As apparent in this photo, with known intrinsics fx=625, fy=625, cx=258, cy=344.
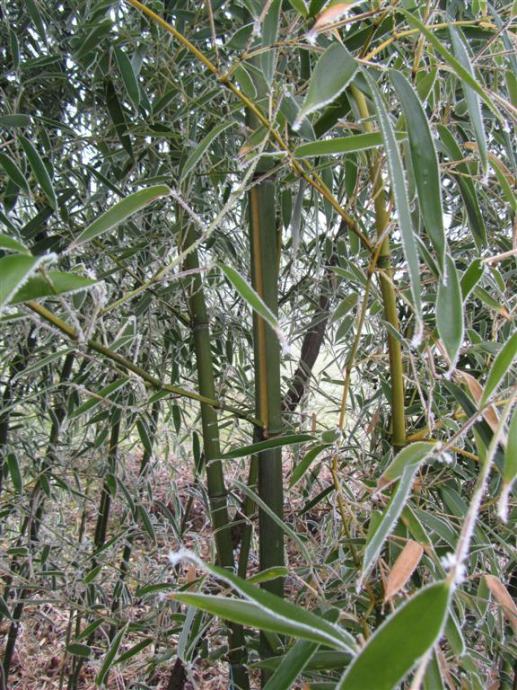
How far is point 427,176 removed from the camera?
27 centimetres

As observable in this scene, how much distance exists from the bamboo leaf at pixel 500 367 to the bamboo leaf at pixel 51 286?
0.17m

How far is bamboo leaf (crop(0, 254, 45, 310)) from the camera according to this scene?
199 mm

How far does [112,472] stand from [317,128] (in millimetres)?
590

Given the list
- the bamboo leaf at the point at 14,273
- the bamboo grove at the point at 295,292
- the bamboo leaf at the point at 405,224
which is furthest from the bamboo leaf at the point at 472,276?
the bamboo leaf at the point at 14,273

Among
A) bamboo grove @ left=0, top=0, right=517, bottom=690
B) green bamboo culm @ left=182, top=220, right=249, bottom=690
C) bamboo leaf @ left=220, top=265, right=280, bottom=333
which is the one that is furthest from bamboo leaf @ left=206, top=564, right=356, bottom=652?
green bamboo culm @ left=182, top=220, right=249, bottom=690

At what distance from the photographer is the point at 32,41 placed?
26.7 inches

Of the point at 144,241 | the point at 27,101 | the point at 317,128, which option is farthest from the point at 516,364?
the point at 27,101

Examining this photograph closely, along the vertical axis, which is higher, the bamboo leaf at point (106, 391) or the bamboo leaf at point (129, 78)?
the bamboo leaf at point (129, 78)

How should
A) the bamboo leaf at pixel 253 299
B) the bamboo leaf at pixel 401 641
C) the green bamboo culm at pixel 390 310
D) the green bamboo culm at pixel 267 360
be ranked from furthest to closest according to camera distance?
1. the green bamboo culm at pixel 267 360
2. the green bamboo culm at pixel 390 310
3. the bamboo leaf at pixel 253 299
4. the bamboo leaf at pixel 401 641

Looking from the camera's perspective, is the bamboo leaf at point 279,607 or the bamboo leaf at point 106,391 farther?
the bamboo leaf at point 106,391

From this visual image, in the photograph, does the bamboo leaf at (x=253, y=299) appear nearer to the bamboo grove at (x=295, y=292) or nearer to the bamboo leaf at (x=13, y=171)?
the bamboo grove at (x=295, y=292)

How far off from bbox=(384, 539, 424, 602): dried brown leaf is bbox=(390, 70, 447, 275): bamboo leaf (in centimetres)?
13

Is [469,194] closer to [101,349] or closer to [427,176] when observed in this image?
[427,176]

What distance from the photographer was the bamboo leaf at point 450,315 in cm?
27
